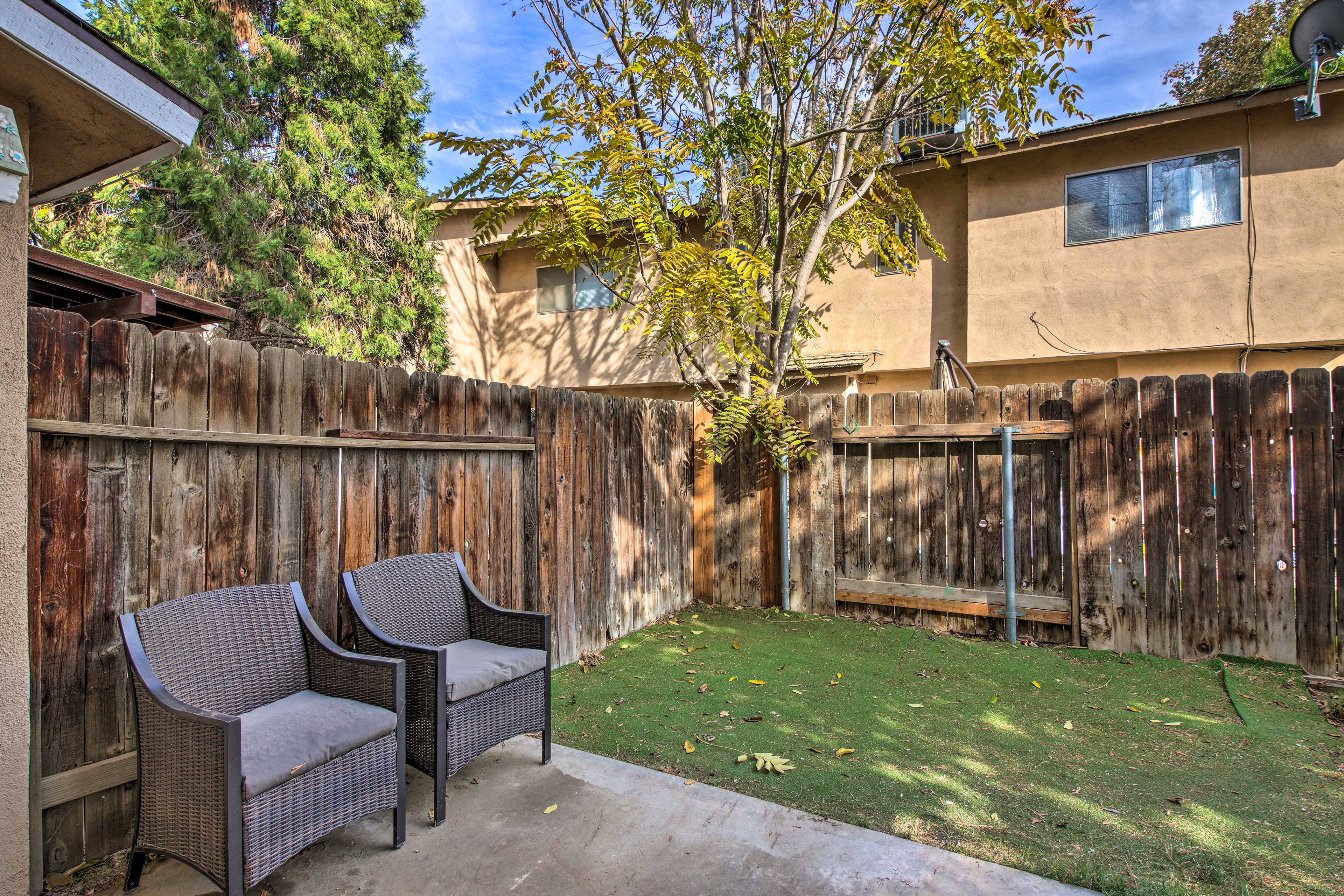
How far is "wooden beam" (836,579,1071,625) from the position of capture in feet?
16.6

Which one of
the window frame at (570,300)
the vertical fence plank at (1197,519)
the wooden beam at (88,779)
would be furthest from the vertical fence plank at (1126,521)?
the window frame at (570,300)

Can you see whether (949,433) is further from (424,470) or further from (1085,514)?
(424,470)

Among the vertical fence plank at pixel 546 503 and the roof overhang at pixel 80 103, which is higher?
the roof overhang at pixel 80 103

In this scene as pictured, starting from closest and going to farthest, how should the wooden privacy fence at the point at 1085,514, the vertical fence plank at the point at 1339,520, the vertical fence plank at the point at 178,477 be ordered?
the vertical fence plank at the point at 178,477 → the vertical fence plank at the point at 1339,520 → the wooden privacy fence at the point at 1085,514

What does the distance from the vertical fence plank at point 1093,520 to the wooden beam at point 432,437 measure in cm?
420

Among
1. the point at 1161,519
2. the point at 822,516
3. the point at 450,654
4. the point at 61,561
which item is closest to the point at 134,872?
the point at 61,561

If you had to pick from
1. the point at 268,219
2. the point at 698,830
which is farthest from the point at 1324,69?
the point at 268,219

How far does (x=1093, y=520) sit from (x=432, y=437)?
4835 millimetres

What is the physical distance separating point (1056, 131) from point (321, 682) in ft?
32.7

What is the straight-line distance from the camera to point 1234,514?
4.50 meters

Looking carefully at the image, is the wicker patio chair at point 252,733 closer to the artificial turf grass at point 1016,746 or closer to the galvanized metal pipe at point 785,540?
the artificial turf grass at point 1016,746

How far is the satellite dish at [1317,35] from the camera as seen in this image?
612cm

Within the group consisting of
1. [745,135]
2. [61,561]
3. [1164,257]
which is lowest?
[61,561]

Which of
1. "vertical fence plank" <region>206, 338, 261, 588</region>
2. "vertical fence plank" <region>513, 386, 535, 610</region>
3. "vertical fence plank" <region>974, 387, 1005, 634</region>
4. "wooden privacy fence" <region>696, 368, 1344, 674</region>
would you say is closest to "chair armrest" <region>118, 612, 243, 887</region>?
"vertical fence plank" <region>206, 338, 261, 588</region>
